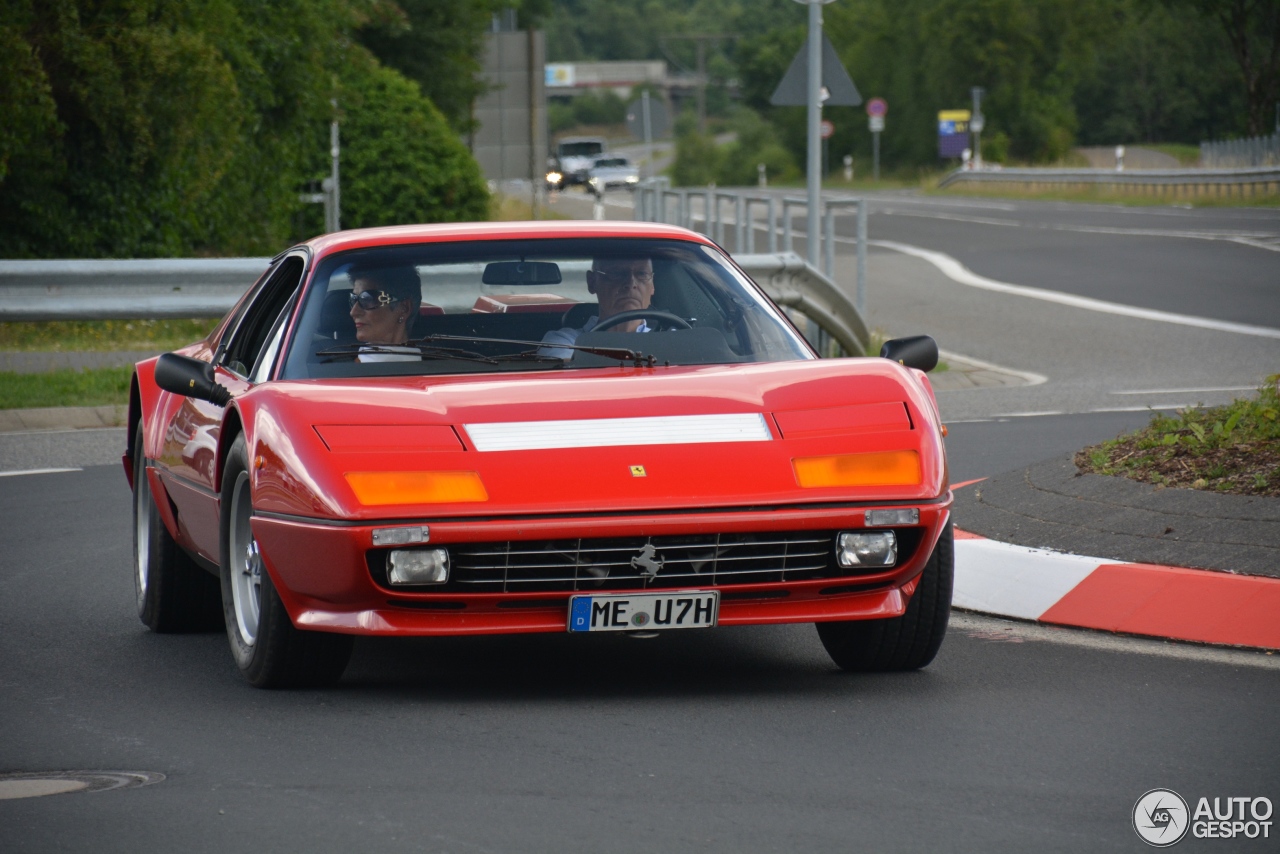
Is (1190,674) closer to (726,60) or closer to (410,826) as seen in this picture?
(410,826)

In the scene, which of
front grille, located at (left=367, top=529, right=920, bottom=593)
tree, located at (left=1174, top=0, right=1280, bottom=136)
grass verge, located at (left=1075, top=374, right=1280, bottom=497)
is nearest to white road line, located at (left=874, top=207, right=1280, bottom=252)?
grass verge, located at (left=1075, top=374, right=1280, bottom=497)

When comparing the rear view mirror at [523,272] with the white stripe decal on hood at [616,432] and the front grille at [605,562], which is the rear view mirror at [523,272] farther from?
the front grille at [605,562]

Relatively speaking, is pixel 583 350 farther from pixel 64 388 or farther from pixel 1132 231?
pixel 1132 231

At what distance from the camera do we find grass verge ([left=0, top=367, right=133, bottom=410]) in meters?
13.1

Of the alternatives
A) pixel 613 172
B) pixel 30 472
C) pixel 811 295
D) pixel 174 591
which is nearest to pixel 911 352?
pixel 174 591

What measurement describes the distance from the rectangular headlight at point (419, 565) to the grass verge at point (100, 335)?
35.0 feet

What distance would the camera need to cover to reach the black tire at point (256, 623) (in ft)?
17.3

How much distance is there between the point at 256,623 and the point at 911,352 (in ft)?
6.80

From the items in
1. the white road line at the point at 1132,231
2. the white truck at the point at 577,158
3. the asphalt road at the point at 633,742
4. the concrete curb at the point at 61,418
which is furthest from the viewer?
the white truck at the point at 577,158

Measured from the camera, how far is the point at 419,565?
4945 mm

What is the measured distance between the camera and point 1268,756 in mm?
4609

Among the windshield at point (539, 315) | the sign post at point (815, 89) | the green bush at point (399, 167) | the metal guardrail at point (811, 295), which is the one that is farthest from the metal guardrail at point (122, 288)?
the green bush at point (399, 167)

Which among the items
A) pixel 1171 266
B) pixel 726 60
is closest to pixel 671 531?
pixel 1171 266

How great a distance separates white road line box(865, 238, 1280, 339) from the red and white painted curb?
12067mm
